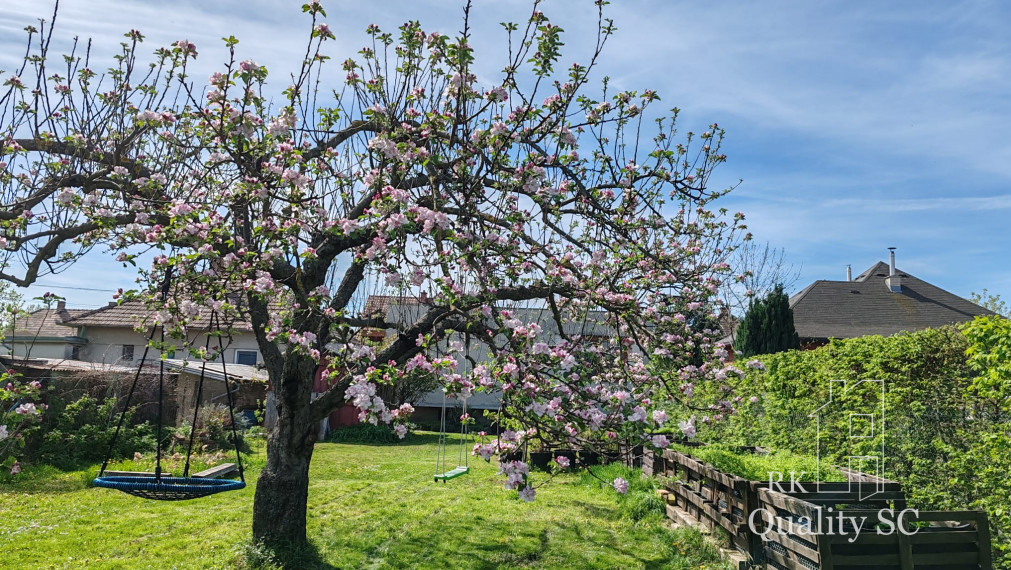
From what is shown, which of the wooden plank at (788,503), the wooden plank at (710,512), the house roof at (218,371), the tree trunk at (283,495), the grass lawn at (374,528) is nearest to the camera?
the wooden plank at (788,503)

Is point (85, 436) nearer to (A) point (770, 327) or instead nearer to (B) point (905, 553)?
(B) point (905, 553)

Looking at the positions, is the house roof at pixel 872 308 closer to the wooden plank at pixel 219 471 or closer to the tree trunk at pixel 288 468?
the wooden plank at pixel 219 471

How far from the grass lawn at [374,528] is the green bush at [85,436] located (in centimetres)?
72

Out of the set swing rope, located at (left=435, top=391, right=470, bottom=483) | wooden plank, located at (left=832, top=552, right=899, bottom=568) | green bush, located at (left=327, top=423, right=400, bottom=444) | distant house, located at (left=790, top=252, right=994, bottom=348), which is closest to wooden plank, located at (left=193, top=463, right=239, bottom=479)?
swing rope, located at (left=435, top=391, right=470, bottom=483)

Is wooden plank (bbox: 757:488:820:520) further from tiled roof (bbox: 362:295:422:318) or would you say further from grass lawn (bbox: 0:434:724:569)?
tiled roof (bbox: 362:295:422:318)

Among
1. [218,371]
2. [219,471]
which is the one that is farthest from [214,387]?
[219,471]

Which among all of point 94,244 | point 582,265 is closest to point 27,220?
point 94,244

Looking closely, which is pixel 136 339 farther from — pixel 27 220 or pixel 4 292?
Result: pixel 27 220

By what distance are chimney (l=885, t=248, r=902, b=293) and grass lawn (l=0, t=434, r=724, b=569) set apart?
2022 centimetres

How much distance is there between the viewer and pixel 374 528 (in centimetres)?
798

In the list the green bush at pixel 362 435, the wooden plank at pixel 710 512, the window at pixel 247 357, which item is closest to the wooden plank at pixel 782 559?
the wooden plank at pixel 710 512

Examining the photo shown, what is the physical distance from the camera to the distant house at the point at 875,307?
914 inches

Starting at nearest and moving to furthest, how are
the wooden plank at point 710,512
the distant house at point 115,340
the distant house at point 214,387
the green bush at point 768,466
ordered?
the green bush at point 768,466
the wooden plank at point 710,512
the distant house at point 214,387
the distant house at point 115,340

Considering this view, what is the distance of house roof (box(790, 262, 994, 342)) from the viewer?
23234mm
